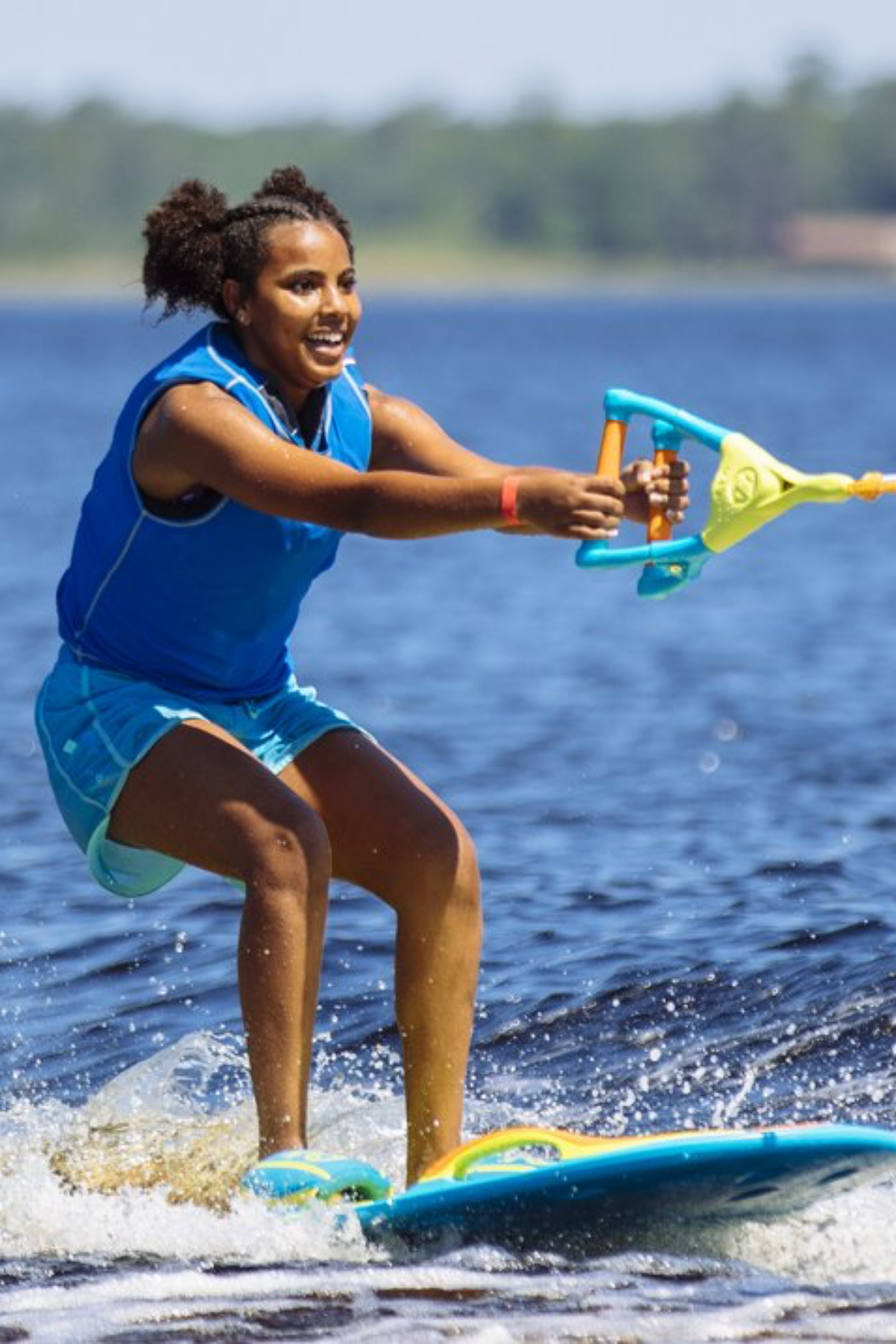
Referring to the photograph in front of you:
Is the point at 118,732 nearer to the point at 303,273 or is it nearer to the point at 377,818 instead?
the point at 377,818

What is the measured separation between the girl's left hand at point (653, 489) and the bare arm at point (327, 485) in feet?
1.57

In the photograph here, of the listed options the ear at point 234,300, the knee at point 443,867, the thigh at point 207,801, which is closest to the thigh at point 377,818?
the knee at point 443,867

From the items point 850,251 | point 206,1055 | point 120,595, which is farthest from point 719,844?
point 850,251

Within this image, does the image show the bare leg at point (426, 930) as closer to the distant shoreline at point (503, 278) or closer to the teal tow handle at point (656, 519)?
the teal tow handle at point (656, 519)

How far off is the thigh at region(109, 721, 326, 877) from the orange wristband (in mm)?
800

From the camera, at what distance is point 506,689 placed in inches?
593

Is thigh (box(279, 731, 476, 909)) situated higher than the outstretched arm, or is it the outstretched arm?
the outstretched arm

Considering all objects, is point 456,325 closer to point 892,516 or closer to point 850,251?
point 850,251

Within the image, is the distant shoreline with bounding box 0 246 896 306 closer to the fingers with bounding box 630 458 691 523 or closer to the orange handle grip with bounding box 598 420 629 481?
the fingers with bounding box 630 458 691 523

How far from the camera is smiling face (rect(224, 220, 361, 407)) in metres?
5.91

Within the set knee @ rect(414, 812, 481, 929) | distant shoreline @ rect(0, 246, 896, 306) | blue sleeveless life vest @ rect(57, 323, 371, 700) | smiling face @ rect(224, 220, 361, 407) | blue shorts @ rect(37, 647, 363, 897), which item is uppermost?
distant shoreline @ rect(0, 246, 896, 306)

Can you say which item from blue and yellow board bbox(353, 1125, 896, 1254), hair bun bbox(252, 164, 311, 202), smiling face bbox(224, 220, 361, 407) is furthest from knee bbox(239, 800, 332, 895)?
hair bun bbox(252, 164, 311, 202)

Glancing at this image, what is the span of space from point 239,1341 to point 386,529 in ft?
5.21

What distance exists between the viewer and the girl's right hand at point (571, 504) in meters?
5.42
